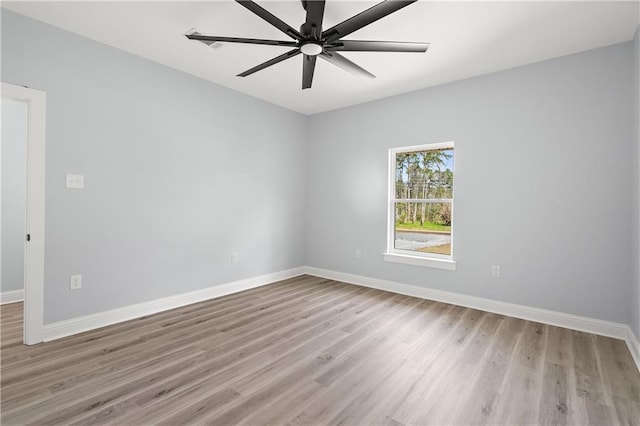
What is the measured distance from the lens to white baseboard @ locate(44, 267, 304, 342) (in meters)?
2.73

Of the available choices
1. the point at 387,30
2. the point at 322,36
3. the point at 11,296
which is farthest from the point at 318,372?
the point at 11,296

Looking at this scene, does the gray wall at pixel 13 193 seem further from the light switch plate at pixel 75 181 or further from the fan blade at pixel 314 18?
the fan blade at pixel 314 18

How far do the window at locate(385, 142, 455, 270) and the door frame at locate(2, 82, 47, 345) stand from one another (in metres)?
3.89

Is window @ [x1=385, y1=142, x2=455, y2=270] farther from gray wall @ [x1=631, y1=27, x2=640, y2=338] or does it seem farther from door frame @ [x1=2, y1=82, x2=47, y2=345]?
door frame @ [x1=2, y1=82, x2=47, y2=345]

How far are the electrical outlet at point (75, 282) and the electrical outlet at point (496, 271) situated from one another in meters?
4.37

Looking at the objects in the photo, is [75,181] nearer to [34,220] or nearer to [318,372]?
[34,220]

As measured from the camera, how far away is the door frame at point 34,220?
2570 mm

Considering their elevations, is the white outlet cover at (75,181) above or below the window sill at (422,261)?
above

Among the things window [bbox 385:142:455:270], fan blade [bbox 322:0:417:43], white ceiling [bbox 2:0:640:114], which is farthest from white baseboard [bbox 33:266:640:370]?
fan blade [bbox 322:0:417:43]

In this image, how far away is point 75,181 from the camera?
2.81 m

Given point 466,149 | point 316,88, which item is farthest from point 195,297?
point 466,149

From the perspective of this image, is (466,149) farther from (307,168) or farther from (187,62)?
(187,62)

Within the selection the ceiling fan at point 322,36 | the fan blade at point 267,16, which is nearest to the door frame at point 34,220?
the ceiling fan at point 322,36

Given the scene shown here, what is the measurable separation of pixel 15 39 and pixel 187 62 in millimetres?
1392
